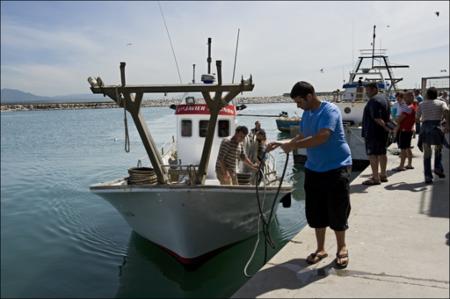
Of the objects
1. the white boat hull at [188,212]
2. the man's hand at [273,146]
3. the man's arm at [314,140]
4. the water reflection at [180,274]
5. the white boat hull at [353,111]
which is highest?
the white boat hull at [353,111]

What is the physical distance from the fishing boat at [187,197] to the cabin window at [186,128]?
1240 mm

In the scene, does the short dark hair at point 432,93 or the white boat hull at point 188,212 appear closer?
the white boat hull at point 188,212

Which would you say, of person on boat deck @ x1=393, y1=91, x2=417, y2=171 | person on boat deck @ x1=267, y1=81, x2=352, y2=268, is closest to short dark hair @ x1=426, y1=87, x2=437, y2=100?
person on boat deck @ x1=393, y1=91, x2=417, y2=171

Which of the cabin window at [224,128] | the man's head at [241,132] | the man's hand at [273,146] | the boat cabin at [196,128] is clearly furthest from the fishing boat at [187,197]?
the man's hand at [273,146]

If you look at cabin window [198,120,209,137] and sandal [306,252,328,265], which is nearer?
sandal [306,252,328,265]

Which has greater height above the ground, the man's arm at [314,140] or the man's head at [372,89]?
the man's head at [372,89]

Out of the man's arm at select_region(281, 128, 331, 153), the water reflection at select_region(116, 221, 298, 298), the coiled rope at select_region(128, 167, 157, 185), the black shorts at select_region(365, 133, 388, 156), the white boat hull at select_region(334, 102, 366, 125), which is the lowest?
the water reflection at select_region(116, 221, 298, 298)

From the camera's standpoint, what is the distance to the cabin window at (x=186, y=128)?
9297 millimetres

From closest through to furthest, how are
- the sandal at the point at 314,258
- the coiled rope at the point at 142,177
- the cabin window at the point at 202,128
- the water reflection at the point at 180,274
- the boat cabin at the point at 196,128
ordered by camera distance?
the sandal at the point at 314,258, the coiled rope at the point at 142,177, the water reflection at the point at 180,274, the boat cabin at the point at 196,128, the cabin window at the point at 202,128

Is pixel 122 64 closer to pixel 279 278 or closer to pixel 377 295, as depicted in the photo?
pixel 279 278

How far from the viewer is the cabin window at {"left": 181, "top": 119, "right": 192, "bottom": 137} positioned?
30.5 ft

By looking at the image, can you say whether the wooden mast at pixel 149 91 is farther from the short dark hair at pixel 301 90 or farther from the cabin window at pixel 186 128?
the cabin window at pixel 186 128

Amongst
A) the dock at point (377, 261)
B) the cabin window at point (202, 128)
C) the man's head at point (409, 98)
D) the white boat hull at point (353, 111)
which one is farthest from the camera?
the white boat hull at point (353, 111)

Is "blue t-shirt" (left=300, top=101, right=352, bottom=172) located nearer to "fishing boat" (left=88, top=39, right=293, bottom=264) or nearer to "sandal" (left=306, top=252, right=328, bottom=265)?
"sandal" (left=306, top=252, right=328, bottom=265)
